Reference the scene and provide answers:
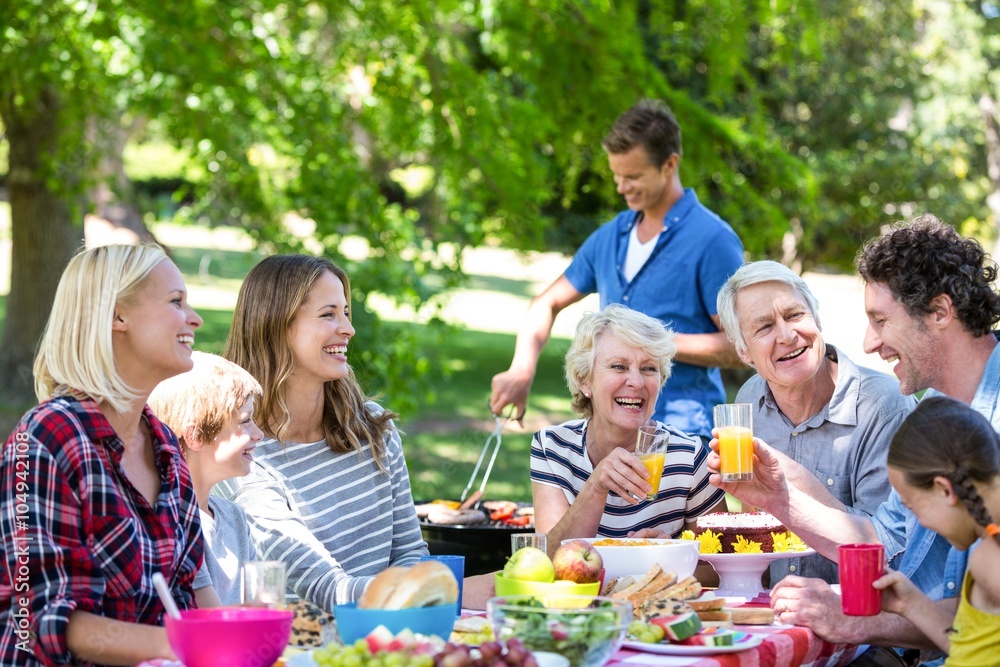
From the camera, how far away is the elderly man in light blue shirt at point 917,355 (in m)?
3.06

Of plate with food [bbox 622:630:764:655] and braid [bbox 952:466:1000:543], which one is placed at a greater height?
braid [bbox 952:466:1000:543]

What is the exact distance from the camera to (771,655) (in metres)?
2.51

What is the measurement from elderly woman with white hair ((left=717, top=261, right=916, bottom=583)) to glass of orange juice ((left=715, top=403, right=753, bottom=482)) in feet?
1.77

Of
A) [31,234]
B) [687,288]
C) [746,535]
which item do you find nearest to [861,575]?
[746,535]

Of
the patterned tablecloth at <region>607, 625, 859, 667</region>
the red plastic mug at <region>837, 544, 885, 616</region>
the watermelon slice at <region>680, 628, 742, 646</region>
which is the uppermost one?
the red plastic mug at <region>837, 544, 885, 616</region>

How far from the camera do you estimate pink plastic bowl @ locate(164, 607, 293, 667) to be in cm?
207

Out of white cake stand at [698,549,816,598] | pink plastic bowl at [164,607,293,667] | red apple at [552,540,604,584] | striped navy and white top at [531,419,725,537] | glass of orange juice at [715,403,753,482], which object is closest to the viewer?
pink plastic bowl at [164,607,293,667]

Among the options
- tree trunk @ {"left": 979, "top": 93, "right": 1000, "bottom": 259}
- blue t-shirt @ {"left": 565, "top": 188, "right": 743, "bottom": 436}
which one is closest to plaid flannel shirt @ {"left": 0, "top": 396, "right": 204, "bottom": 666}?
blue t-shirt @ {"left": 565, "top": 188, "right": 743, "bottom": 436}

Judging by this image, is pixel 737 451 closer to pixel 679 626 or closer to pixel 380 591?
pixel 679 626

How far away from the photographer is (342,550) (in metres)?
3.40

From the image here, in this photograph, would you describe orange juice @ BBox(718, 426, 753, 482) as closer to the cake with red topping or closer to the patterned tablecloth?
the cake with red topping

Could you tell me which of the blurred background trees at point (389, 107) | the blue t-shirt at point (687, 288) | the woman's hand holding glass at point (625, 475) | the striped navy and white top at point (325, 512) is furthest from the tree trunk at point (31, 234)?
the woman's hand holding glass at point (625, 475)

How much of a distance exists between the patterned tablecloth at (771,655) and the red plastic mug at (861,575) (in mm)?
163

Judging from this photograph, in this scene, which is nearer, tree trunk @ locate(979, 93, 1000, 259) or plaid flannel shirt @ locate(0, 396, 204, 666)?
plaid flannel shirt @ locate(0, 396, 204, 666)
